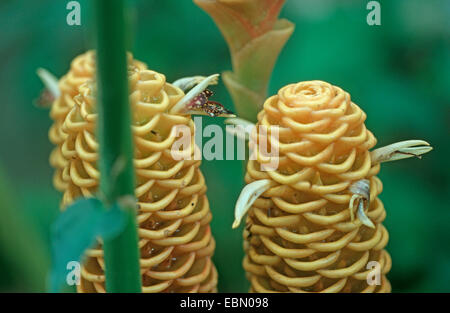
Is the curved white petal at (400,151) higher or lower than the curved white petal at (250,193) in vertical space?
higher

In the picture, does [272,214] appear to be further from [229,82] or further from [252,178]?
[229,82]

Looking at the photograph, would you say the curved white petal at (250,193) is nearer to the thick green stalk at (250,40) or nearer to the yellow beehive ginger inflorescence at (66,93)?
the thick green stalk at (250,40)

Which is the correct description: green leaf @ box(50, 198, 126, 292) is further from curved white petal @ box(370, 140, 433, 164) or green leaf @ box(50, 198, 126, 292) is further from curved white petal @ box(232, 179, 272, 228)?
curved white petal @ box(370, 140, 433, 164)

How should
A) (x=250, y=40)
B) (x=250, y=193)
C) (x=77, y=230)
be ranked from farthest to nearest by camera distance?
(x=250, y=40)
(x=250, y=193)
(x=77, y=230)

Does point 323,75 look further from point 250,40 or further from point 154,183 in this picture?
point 154,183

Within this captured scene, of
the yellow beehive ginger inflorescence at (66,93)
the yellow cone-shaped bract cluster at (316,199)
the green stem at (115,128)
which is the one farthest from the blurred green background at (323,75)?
the green stem at (115,128)

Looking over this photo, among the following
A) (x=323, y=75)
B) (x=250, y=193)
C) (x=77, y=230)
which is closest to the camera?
(x=77, y=230)

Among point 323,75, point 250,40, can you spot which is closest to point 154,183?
point 250,40
